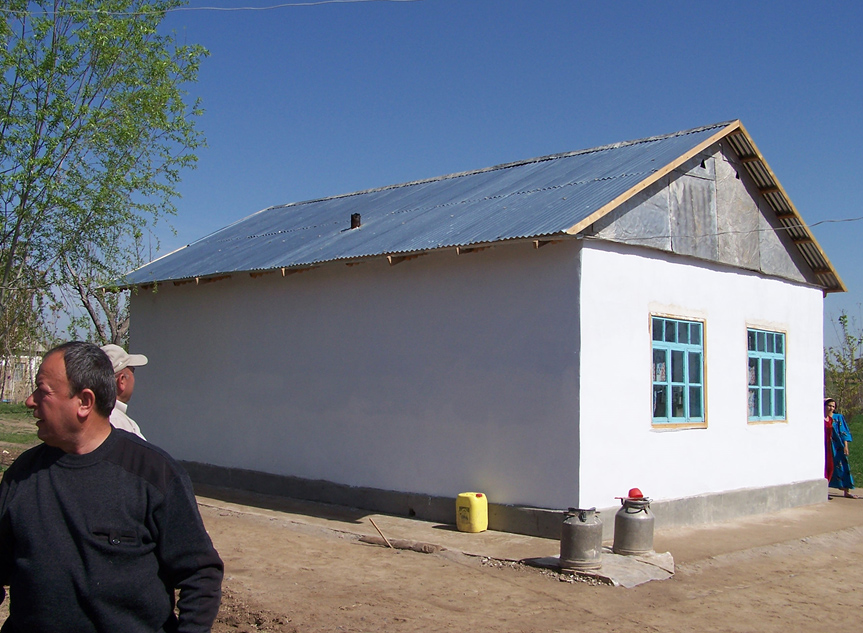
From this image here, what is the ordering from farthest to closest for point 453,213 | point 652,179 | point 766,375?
point 766,375 < point 453,213 < point 652,179

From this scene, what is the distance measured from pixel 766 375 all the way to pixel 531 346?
4.80 metres

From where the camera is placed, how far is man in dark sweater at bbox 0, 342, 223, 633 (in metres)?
2.68

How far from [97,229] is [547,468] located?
7777 millimetres

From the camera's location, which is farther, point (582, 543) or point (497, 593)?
point (582, 543)

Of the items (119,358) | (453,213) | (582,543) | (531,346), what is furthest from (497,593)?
A: (453,213)

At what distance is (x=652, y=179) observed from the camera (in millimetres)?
10219

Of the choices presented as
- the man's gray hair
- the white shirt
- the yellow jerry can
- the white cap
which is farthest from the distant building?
the man's gray hair

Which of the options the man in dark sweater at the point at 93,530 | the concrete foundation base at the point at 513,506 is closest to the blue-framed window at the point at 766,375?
the concrete foundation base at the point at 513,506

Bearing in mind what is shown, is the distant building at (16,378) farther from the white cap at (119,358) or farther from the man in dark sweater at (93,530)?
the man in dark sweater at (93,530)

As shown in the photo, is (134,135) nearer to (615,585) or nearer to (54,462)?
(615,585)

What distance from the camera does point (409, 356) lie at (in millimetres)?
11195

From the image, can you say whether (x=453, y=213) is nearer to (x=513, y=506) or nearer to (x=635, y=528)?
(x=513, y=506)

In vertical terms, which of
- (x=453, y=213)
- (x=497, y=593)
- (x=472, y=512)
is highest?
(x=453, y=213)

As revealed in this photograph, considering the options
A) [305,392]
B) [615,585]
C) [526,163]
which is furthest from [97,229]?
[615,585]
